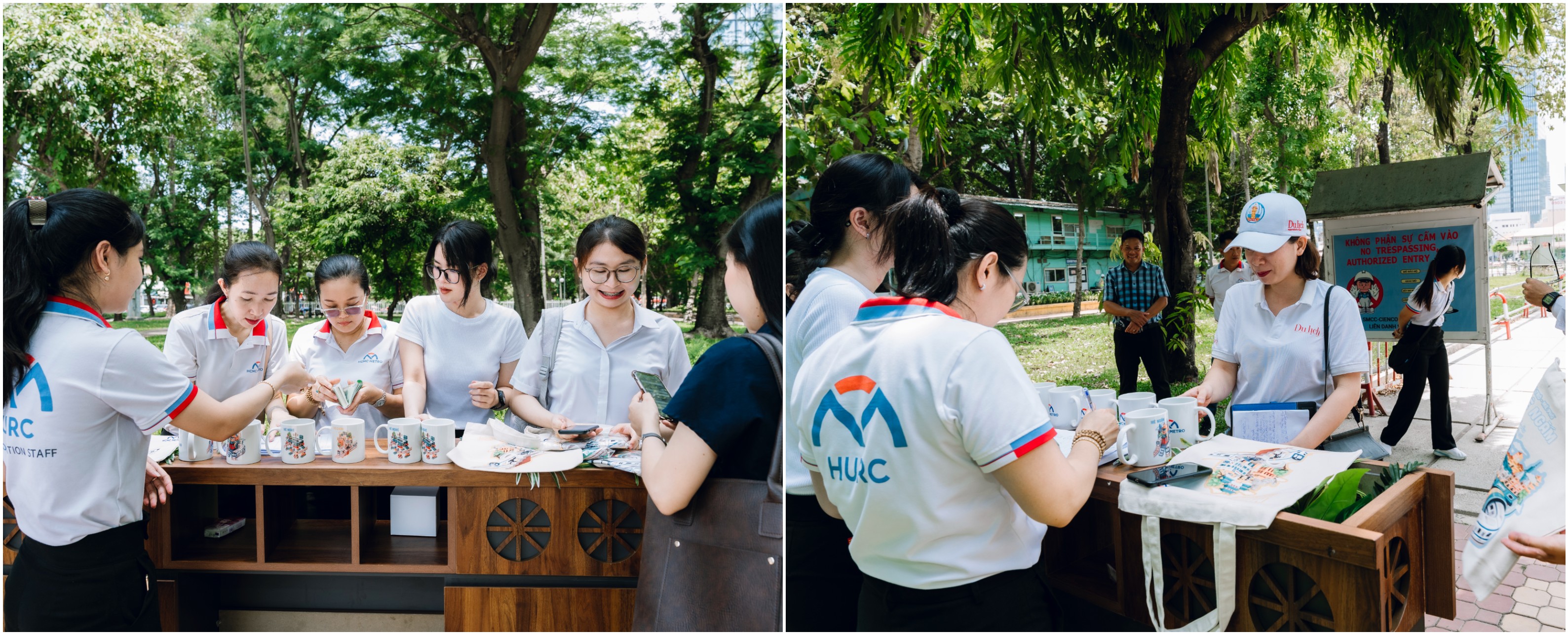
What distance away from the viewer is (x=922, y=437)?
3.63 feet

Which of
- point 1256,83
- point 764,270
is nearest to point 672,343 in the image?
point 764,270

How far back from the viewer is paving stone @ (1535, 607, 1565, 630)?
8.32 feet

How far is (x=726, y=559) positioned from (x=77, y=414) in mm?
1276

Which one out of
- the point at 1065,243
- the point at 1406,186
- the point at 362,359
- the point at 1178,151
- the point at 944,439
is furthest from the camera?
the point at 1065,243

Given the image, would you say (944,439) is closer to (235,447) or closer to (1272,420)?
(1272,420)

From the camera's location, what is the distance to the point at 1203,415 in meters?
2.00

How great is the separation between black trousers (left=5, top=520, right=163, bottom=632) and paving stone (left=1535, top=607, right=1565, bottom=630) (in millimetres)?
3832

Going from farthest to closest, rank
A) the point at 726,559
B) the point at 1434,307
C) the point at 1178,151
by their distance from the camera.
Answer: the point at 1178,151
the point at 1434,307
the point at 726,559

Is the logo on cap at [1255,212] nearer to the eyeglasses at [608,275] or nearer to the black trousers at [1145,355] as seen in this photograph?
the eyeglasses at [608,275]

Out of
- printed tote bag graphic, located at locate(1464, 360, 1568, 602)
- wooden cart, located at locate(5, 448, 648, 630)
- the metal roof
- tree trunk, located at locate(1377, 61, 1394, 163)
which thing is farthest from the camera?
tree trunk, located at locate(1377, 61, 1394, 163)

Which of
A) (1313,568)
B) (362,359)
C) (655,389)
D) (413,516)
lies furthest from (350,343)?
(1313,568)

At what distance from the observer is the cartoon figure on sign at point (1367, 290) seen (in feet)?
16.7

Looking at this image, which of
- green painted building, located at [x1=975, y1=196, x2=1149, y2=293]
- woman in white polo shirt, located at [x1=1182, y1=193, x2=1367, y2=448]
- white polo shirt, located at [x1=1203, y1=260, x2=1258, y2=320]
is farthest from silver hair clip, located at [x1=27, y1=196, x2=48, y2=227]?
green painted building, located at [x1=975, y1=196, x2=1149, y2=293]

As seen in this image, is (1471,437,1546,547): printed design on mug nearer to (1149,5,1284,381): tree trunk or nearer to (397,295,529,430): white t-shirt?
(397,295,529,430): white t-shirt
